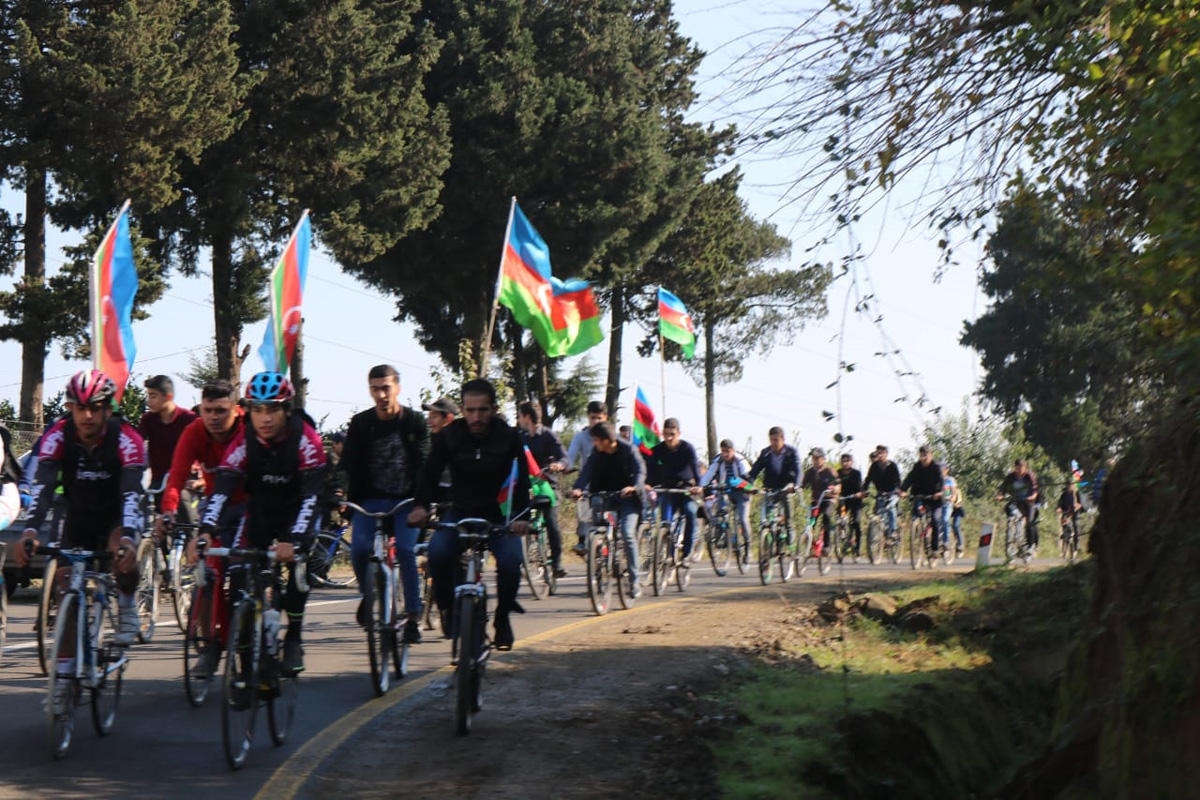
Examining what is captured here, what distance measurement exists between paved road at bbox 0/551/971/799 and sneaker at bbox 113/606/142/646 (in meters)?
0.47

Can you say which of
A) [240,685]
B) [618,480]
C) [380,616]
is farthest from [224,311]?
[240,685]

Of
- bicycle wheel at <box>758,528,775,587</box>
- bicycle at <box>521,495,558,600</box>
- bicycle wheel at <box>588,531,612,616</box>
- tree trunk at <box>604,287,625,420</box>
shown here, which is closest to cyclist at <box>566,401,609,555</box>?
bicycle at <box>521,495,558,600</box>

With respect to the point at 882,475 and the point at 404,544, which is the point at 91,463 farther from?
the point at 882,475

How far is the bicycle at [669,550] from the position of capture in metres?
18.2

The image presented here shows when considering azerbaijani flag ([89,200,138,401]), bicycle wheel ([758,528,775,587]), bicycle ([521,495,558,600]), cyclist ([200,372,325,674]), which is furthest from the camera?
bicycle wheel ([758,528,775,587])

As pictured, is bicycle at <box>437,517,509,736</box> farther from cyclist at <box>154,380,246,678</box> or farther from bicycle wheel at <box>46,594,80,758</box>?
bicycle wheel at <box>46,594,80,758</box>

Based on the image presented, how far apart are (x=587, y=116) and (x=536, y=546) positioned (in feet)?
84.9

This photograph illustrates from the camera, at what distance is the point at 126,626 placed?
31.1ft

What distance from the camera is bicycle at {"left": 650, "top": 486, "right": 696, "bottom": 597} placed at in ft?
59.7

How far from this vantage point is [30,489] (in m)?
10.1

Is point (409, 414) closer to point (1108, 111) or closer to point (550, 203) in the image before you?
point (1108, 111)

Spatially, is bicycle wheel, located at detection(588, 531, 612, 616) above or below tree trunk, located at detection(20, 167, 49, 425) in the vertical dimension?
below

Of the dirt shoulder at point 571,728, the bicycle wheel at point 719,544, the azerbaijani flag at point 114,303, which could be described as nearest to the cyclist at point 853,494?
the bicycle wheel at point 719,544

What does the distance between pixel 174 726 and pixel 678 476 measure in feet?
34.2
